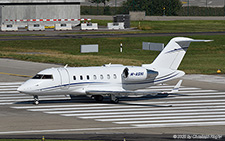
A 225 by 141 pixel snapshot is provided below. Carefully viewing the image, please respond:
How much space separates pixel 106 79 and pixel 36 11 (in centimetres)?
7558

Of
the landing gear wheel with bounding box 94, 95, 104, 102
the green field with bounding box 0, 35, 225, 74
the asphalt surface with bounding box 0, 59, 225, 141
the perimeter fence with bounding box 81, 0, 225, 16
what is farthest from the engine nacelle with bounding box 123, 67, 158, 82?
the perimeter fence with bounding box 81, 0, 225, 16

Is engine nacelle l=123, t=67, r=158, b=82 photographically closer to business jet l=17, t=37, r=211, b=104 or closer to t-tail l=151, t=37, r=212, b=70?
business jet l=17, t=37, r=211, b=104

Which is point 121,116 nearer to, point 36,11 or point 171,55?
point 171,55

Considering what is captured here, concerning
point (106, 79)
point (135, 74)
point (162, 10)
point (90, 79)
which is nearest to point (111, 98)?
point (106, 79)

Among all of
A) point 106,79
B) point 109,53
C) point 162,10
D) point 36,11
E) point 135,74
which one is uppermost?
point 162,10

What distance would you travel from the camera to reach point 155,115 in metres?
32.1

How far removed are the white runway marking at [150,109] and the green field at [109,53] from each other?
13994 mm

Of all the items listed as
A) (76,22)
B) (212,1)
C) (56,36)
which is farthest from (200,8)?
(56,36)

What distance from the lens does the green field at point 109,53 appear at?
186 feet

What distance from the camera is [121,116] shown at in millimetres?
31734

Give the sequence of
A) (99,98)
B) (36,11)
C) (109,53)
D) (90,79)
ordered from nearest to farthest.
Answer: (90,79), (99,98), (109,53), (36,11)

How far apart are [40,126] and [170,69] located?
13305 millimetres

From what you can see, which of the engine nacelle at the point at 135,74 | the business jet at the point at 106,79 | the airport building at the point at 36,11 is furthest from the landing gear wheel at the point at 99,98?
the airport building at the point at 36,11

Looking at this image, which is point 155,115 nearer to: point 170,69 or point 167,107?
point 167,107
